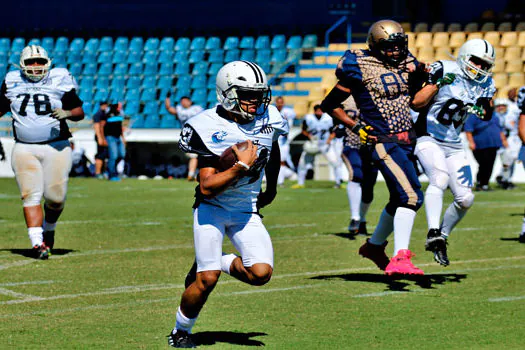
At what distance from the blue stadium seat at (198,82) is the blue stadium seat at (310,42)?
2.63 metres

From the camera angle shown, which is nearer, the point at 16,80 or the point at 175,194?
the point at 16,80

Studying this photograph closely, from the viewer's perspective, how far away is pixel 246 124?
5379 millimetres

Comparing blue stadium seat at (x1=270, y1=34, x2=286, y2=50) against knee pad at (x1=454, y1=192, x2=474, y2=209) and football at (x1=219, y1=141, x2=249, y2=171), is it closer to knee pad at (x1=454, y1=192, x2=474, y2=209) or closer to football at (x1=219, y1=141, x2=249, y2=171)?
knee pad at (x1=454, y1=192, x2=474, y2=209)

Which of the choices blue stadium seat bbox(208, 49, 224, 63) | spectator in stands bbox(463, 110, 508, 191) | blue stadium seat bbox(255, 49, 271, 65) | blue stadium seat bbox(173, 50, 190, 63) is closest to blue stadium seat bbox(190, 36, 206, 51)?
blue stadium seat bbox(173, 50, 190, 63)

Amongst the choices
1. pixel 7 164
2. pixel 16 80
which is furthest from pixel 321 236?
pixel 7 164

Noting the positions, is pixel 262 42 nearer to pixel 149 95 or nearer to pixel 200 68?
pixel 200 68

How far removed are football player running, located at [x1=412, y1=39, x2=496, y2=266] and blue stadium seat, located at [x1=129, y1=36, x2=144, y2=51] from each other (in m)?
20.6

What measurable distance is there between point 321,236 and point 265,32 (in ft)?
57.2

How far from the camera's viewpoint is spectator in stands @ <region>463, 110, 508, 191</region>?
18.0 m

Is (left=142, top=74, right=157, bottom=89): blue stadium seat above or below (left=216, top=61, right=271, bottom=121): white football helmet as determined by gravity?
below

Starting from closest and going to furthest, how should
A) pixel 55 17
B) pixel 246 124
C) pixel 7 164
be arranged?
pixel 246 124, pixel 7 164, pixel 55 17

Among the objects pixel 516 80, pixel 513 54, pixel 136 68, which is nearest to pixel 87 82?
pixel 136 68

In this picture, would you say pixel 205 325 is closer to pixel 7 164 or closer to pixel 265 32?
pixel 7 164

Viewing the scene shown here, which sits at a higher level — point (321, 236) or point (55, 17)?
point (55, 17)
